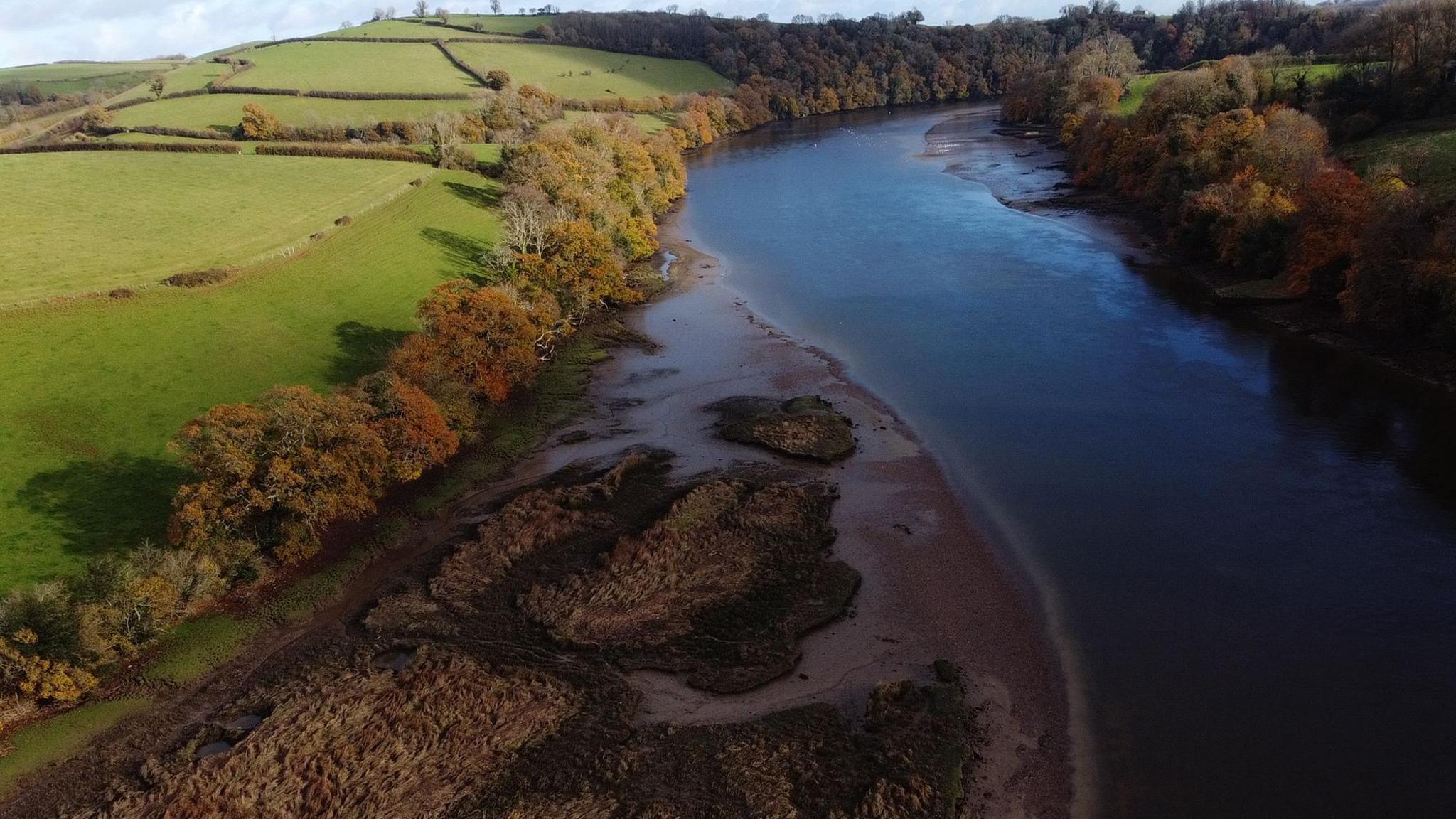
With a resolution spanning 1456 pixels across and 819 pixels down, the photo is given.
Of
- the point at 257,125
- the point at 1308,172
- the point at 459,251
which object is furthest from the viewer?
the point at 257,125

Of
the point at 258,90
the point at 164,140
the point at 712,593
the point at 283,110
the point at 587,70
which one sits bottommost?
the point at 712,593

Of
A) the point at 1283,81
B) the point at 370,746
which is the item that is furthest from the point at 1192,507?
the point at 1283,81

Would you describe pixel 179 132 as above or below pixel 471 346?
above

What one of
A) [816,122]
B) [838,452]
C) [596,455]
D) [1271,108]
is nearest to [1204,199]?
[1271,108]

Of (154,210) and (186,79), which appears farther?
(186,79)

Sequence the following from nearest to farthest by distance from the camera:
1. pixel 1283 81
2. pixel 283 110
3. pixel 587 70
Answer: pixel 1283 81 → pixel 283 110 → pixel 587 70

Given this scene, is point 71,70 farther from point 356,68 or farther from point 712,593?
point 712,593

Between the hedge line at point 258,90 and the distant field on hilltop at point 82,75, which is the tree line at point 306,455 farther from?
the distant field on hilltop at point 82,75
